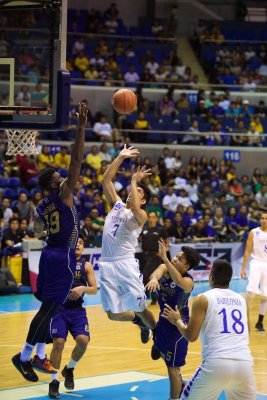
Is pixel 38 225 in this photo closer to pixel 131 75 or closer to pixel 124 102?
pixel 124 102

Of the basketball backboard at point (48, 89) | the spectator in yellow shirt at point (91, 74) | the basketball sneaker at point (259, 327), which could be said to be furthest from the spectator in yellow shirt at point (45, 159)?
the basketball backboard at point (48, 89)

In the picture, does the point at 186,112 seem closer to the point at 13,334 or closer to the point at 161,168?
the point at 161,168

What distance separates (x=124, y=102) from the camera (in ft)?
31.7

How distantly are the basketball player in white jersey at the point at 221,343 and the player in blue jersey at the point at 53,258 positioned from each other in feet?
6.06

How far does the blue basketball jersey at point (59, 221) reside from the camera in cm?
838

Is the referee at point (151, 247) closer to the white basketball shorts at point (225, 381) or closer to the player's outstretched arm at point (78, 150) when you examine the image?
the player's outstretched arm at point (78, 150)

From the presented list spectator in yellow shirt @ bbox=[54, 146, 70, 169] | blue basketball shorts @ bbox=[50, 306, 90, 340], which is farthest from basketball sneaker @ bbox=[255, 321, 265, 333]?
spectator in yellow shirt @ bbox=[54, 146, 70, 169]

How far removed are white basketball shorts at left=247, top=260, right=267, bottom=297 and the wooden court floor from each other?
739 millimetres

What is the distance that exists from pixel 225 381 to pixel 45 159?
15.7 meters

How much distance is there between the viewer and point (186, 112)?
26.9 m

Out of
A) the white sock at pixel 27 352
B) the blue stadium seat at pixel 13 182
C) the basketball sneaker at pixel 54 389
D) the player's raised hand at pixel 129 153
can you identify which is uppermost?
the player's raised hand at pixel 129 153

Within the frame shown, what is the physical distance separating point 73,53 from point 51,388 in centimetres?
1859

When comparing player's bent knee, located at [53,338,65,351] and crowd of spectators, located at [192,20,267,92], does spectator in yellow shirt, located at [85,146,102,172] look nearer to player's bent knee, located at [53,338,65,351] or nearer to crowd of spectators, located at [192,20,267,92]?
crowd of spectators, located at [192,20,267,92]

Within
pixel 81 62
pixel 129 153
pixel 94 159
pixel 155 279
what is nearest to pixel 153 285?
pixel 155 279
